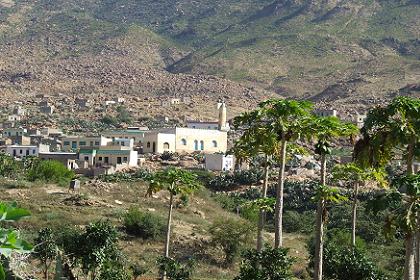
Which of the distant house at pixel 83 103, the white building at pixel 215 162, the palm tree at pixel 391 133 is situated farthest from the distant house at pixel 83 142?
the palm tree at pixel 391 133

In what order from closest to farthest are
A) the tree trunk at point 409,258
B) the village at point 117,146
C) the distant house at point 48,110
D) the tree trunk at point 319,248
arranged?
the tree trunk at point 409,258 < the tree trunk at point 319,248 < the village at point 117,146 < the distant house at point 48,110

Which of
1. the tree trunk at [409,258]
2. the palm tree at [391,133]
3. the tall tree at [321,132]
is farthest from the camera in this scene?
the tall tree at [321,132]

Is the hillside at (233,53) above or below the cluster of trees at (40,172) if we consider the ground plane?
above

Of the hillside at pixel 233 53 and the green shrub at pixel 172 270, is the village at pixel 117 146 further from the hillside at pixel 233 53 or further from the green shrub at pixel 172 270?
the hillside at pixel 233 53

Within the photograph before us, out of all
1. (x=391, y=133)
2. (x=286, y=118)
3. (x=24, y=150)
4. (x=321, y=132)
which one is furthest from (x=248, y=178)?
(x=391, y=133)

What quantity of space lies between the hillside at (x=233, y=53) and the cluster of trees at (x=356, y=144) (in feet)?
346

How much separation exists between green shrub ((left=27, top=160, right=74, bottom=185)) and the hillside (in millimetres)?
77580

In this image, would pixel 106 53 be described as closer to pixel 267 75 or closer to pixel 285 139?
pixel 267 75

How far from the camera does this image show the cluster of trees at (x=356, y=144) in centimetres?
1132

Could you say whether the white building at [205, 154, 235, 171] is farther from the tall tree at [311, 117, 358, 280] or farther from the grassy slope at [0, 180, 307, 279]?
the tall tree at [311, 117, 358, 280]

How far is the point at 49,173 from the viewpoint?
171ft

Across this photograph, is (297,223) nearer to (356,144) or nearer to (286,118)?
(286,118)

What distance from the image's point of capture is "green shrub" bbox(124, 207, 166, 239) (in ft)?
119

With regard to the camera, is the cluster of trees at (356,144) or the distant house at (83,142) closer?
the cluster of trees at (356,144)
